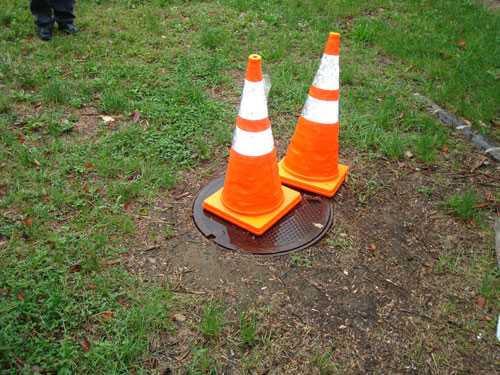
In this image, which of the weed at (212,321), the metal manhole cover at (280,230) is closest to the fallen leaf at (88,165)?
the metal manhole cover at (280,230)

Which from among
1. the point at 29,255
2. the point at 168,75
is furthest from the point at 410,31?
the point at 29,255

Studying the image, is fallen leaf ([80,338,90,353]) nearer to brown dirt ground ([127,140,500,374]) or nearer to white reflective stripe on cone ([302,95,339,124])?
brown dirt ground ([127,140,500,374])

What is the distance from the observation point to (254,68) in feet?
9.02

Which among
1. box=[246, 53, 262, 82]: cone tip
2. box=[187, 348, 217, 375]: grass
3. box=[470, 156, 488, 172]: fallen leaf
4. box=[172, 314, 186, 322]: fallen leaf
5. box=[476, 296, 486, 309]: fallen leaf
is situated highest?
box=[246, 53, 262, 82]: cone tip

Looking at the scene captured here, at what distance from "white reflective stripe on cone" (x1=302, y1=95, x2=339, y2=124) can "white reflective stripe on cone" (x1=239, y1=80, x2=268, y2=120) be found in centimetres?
48

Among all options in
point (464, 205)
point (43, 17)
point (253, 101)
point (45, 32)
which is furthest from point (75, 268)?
point (43, 17)

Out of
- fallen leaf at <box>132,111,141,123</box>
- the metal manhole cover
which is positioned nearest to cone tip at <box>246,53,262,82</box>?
the metal manhole cover

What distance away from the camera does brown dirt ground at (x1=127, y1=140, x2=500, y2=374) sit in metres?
2.34

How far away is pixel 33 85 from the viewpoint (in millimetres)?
4434

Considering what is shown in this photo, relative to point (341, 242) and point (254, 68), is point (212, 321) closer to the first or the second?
point (341, 242)

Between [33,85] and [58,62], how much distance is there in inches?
20.2

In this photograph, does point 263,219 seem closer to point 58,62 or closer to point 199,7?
point 58,62

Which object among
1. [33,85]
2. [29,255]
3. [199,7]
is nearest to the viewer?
[29,255]

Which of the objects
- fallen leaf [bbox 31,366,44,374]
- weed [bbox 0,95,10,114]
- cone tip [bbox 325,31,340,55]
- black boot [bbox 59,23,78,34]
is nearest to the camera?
fallen leaf [bbox 31,366,44,374]
